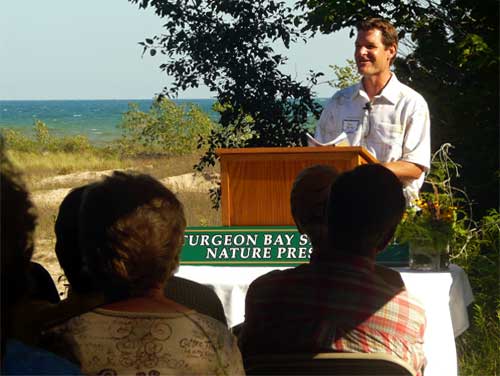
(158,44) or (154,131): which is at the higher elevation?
(158,44)

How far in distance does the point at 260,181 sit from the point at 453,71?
421cm

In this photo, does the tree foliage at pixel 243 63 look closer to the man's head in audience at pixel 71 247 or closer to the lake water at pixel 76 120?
the man's head in audience at pixel 71 247

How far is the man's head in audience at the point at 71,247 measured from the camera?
2.95 meters

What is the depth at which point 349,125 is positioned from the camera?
5.12 m

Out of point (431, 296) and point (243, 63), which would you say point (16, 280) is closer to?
point (431, 296)

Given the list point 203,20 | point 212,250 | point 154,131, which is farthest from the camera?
point 154,131

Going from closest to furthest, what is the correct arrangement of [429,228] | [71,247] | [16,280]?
1. [16,280]
2. [71,247]
3. [429,228]

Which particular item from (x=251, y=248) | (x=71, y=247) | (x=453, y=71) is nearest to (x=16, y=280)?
(x=71, y=247)

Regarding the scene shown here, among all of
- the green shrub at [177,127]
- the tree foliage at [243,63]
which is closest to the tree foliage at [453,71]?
the tree foliage at [243,63]

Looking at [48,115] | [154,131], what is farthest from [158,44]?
[48,115]

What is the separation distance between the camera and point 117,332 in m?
2.36

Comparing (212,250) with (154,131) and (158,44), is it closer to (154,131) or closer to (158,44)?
(158,44)

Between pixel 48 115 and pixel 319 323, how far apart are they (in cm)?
7298

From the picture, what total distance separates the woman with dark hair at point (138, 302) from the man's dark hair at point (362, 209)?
0.48m
